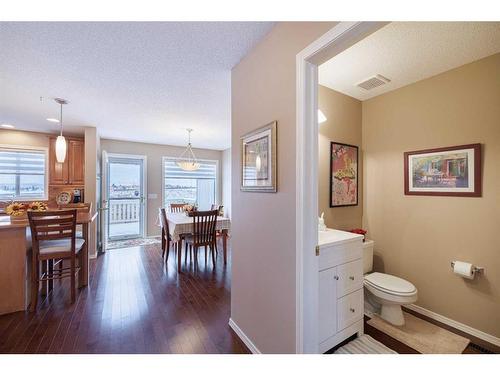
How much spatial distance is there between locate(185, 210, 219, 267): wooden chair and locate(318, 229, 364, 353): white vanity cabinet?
6.45ft

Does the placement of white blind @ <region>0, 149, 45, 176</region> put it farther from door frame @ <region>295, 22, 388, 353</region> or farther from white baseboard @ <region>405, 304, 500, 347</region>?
white baseboard @ <region>405, 304, 500, 347</region>

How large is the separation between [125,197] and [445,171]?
5.78 meters

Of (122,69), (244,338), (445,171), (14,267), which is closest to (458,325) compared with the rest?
(445,171)

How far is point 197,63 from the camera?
71.4 inches

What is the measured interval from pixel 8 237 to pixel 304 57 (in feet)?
10.6

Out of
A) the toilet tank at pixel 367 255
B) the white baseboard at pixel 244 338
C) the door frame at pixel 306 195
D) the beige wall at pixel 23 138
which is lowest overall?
the white baseboard at pixel 244 338

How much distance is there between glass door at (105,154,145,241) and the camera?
4852 millimetres

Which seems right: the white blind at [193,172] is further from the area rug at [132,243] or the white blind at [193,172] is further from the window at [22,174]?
the window at [22,174]

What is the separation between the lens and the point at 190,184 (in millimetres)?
5887

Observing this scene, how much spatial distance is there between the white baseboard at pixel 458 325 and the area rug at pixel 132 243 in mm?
4666

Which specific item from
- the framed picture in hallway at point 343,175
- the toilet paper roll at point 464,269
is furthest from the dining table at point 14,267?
the toilet paper roll at point 464,269

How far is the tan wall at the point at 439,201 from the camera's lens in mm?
1708
